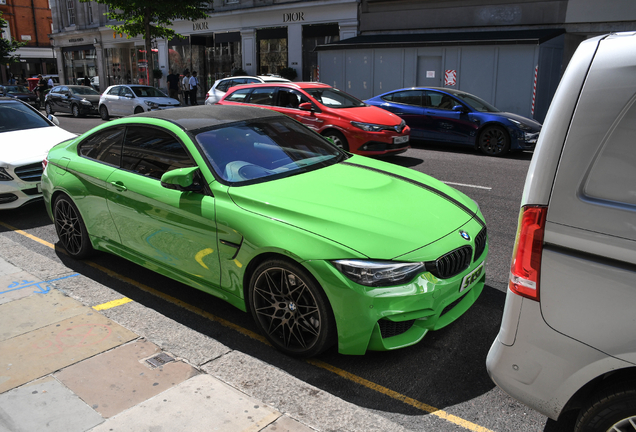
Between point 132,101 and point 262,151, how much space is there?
17.6 metres

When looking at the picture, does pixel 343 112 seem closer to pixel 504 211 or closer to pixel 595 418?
pixel 504 211

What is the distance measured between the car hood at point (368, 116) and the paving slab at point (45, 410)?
27.1ft

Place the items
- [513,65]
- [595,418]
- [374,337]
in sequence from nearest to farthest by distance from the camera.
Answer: [595,418], [374,337], [513,65]

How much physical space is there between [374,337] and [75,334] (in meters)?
2.29

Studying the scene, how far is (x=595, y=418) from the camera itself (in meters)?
2.21

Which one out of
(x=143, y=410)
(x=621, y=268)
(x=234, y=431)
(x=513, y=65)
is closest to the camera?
(x=621, y=268)

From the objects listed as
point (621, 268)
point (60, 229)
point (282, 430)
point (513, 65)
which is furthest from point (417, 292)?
point (513, 65)

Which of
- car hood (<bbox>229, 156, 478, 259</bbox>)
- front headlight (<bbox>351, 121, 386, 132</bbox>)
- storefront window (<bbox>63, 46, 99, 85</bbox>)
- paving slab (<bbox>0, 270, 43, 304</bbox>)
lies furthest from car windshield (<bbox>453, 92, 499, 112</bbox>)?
storefront window (<bbox>63, 46, 99, 85</bbox>)

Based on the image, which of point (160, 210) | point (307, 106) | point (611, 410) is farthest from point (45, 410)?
point (307, 106)

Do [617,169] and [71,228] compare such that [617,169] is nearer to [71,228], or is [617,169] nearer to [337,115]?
[71,228]

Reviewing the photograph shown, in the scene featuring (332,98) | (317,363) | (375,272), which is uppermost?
(332,98)

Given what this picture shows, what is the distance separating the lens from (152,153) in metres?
4.56

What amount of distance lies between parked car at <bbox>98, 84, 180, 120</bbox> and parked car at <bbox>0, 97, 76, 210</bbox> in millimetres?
11372

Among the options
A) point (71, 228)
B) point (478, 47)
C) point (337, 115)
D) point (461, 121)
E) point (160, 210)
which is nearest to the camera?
point (160, 210)
